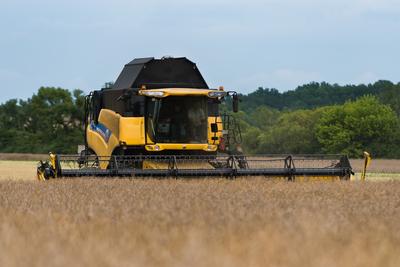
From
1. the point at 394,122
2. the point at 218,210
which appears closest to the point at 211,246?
the point at 218,210

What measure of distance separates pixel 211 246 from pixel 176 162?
10.2m

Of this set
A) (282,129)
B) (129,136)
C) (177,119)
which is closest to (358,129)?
(282,129)

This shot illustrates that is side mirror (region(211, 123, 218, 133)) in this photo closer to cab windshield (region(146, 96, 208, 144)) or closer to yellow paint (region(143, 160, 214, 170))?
cab windshield (region(146, 96, 208, 144))

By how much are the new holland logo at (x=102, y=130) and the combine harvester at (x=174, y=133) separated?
2cm

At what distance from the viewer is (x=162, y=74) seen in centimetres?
1800

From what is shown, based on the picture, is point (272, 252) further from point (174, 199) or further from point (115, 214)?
point (174, 199)

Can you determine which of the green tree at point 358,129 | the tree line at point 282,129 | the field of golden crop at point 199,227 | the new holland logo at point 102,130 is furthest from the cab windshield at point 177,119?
the green tree at point 358,129

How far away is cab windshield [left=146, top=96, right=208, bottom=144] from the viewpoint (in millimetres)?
17094

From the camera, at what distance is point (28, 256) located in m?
5.41

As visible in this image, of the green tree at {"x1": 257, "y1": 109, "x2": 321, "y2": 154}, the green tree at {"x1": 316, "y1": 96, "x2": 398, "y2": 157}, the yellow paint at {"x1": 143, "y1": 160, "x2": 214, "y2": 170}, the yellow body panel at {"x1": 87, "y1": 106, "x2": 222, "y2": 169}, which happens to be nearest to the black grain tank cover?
the yellow body panel at {"x1": 87, "y1": 106, "x2": 222, "y2": 169}

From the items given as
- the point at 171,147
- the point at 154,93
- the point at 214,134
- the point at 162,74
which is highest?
the point at 162,74

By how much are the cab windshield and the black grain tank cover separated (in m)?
0.61

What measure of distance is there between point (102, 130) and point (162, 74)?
1.54 m

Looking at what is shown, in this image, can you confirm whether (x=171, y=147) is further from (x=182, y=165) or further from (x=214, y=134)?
(x=214, y=134)
